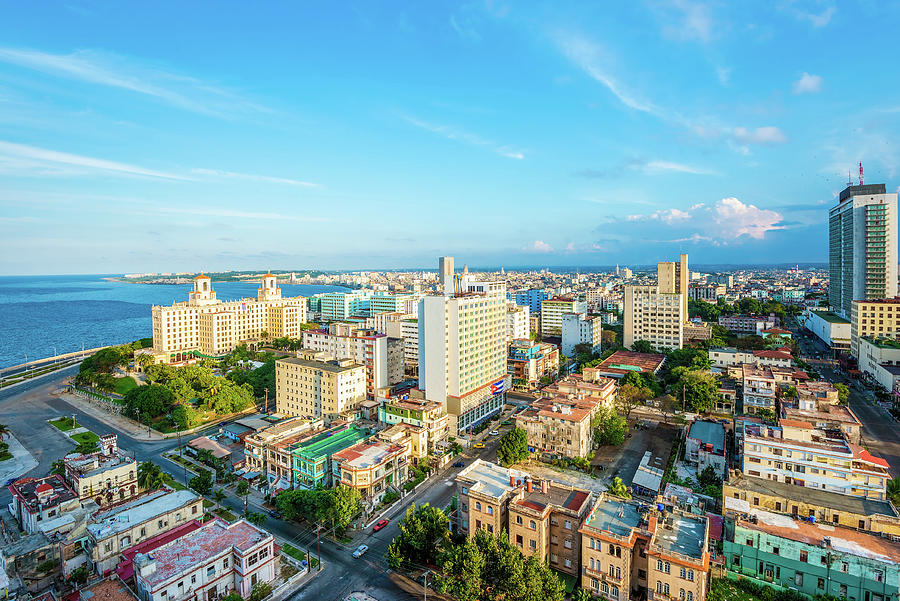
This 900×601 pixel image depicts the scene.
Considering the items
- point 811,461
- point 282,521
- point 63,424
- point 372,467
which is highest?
point 811,461

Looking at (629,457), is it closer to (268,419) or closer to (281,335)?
(268,419)

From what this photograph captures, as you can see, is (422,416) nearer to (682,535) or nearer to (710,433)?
(682,535)

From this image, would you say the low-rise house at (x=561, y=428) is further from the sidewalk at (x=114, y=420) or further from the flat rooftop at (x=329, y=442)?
the sidewalk at (x=114, y=420)

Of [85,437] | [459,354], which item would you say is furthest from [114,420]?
[459,354]

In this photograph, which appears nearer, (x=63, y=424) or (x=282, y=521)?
(x=282, y=521)

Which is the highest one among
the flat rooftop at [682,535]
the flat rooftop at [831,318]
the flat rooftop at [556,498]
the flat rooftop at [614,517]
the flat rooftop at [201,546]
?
the flat rooftop at [831,318]

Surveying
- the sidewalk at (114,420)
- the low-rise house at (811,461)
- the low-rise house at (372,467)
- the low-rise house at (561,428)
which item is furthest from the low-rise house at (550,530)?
the sidewalk at (114,420)
